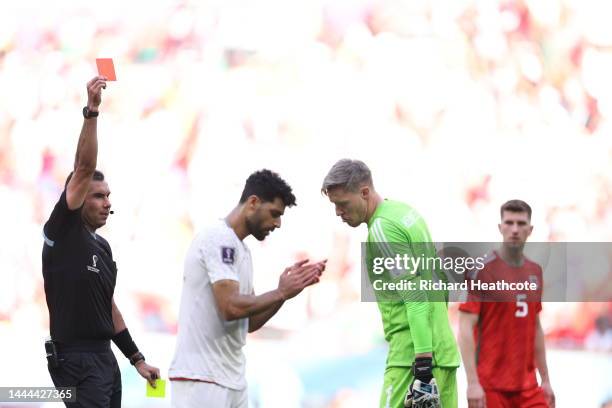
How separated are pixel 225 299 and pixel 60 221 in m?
0.91

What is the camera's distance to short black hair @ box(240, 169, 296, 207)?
469 cm

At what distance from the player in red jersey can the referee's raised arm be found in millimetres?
1794

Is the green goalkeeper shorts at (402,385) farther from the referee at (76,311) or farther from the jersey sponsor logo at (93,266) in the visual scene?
the jersey sponsor logo at (93,266)

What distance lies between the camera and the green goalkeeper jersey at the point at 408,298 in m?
4.88

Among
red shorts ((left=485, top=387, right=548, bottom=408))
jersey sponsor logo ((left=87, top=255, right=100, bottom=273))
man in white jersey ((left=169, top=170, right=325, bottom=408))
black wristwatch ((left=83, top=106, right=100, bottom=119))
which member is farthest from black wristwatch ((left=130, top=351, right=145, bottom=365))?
red shorts ((left=485, top=387, right=548, bottom=408))

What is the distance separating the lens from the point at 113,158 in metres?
7.50

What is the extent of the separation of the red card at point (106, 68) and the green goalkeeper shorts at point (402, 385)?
1.73 meters

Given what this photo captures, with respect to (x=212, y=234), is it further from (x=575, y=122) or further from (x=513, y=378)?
(x=575, y=122)

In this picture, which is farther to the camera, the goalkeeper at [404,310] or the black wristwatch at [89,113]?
the goalkeeper at [404,310]

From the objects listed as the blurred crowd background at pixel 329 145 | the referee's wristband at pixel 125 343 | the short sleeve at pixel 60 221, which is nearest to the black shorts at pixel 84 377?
the referee's wristband at pixel 125 343

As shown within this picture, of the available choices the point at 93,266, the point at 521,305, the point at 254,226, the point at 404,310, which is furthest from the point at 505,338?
the point at 93,266

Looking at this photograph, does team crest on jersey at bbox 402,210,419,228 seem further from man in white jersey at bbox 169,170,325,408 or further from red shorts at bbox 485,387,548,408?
red shorts at bbox 485,387,548,408

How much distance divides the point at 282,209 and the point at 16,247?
3.36 metres

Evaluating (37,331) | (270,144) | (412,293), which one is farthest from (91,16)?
(412,293)
